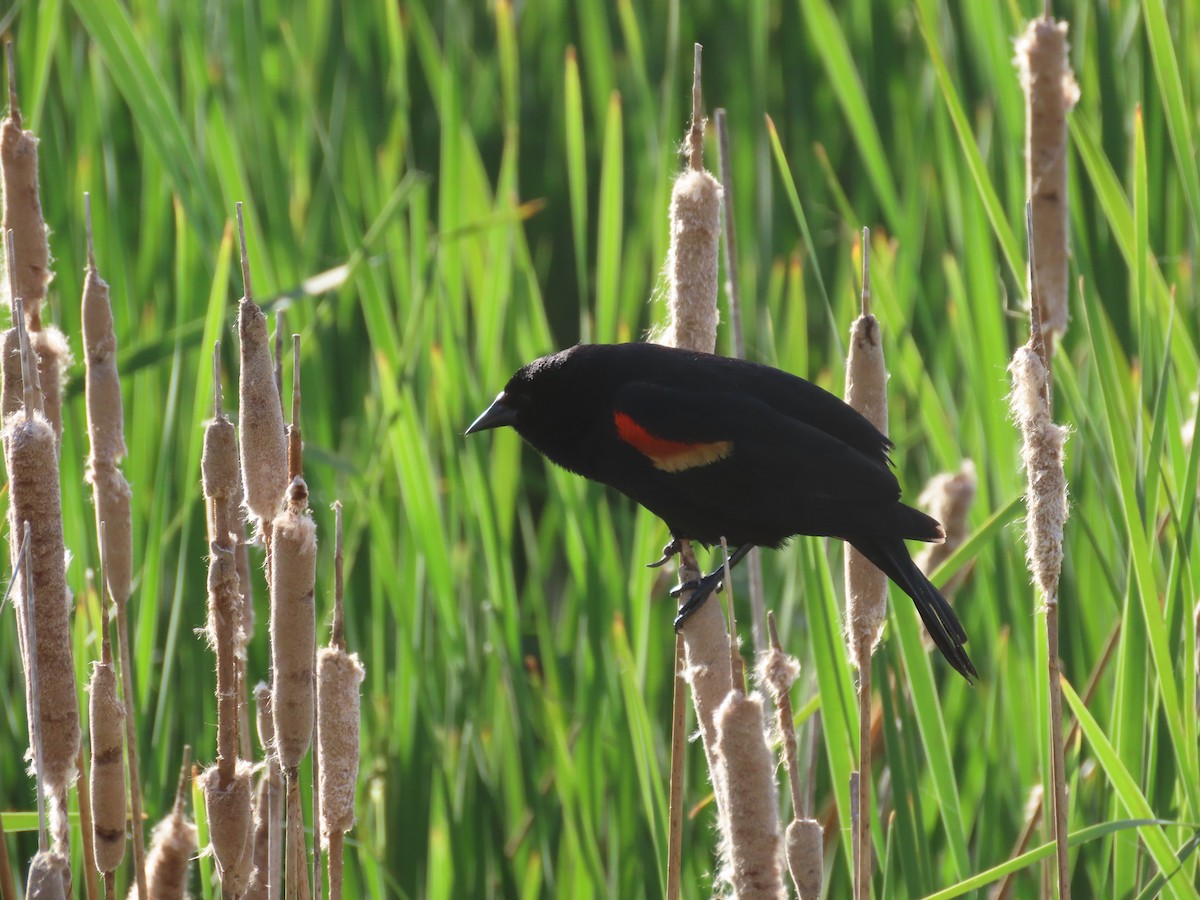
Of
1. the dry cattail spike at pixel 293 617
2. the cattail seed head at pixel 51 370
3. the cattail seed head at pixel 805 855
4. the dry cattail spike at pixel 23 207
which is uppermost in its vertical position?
the dry cattail spike at pixel 23 207

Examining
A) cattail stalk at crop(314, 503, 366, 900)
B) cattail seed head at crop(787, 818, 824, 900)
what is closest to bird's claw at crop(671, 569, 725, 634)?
cattail seed head at crop(787, 818, 824, 900)

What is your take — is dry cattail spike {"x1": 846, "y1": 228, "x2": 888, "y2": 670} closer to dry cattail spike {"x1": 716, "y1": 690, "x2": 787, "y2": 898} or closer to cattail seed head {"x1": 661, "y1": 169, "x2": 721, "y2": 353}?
cattail seed head {"x1": 661, "y1": 169, "x2": 721, "y2": 353}

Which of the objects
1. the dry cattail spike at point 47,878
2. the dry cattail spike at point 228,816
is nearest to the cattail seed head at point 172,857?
the dry cattail spike at point 228,816

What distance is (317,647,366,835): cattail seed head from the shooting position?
1258 mm

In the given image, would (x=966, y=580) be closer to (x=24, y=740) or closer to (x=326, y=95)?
(x=24, y=740)

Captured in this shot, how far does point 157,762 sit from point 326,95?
6.50 feet

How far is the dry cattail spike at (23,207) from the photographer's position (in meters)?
1.45

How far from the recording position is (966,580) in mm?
2480

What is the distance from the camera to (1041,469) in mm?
1293

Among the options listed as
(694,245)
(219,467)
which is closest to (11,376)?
(219,467)

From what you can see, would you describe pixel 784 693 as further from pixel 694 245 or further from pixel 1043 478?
pixel 694 245

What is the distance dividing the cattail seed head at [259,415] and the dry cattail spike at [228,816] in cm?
27

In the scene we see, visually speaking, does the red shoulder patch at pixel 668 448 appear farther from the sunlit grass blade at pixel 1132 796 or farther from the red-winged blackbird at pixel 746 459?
the sunlit grass blade at pixel 1132 796

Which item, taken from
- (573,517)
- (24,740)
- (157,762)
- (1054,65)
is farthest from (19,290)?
(1054,65)
